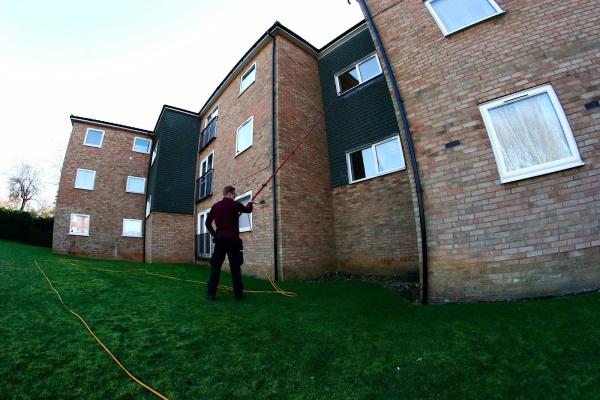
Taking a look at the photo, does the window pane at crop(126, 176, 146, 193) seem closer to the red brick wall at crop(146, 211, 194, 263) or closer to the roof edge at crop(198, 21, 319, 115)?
the red brick wall at crop(146, 211, 194, 263)

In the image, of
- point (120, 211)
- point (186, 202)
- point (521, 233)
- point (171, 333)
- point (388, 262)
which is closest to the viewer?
point (171, 333)

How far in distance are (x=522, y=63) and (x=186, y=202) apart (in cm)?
1369

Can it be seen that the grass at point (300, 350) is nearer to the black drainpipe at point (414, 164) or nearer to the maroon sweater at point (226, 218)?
the black drainpipe at point (414, 164)

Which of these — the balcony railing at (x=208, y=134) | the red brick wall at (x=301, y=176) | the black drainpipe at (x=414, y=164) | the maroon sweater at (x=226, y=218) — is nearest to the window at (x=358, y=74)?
the red brick wall at (x=301, y=176)

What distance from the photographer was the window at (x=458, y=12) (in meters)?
4.77

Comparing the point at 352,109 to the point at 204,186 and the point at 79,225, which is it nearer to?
the point at 204,186

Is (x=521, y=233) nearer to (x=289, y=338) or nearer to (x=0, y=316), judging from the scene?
(x=289, y=338)

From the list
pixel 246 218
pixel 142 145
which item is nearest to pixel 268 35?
pixel 246 218

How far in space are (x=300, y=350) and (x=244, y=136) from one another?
8129 millimetres

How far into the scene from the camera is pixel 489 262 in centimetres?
375

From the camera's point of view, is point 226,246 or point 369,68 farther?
point 369,68

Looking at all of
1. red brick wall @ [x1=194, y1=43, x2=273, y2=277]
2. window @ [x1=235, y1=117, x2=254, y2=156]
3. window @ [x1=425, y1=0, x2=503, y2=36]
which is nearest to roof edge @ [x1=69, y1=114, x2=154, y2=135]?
red brick wall @ [x1=194, y1=43, x2=273, y2=277]

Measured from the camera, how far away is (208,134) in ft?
42.8

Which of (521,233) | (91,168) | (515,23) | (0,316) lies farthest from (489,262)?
(91,168)
